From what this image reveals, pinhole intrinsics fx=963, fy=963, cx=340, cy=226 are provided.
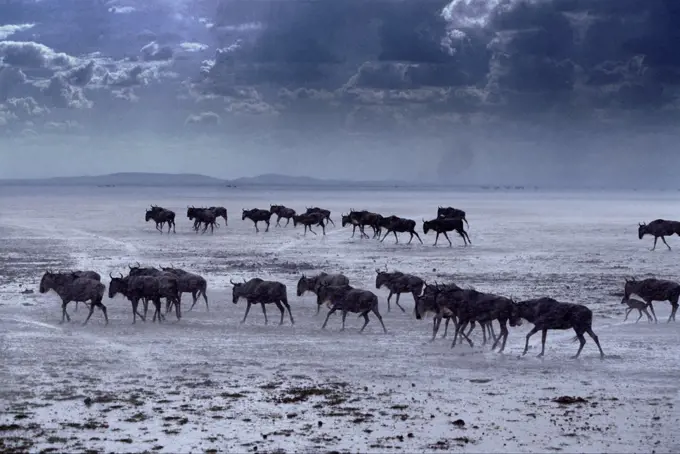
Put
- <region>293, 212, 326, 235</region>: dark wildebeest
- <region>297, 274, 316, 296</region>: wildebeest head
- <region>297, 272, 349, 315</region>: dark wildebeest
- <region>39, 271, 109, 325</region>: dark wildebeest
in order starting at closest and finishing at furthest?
<region>39, 271, 109, 325</region>: dark wildebeest → <region>297, 272, 349, 315</region>: dark wildebeest → <region>297, 274, 316, 296</region>: wildebeest head → <region>293, 212, 326, 235</region>: dark wildebeest

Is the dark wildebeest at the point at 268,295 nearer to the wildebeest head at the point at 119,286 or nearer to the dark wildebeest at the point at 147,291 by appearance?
the dark wildebeest at the point at 147,291

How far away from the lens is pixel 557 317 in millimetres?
15930

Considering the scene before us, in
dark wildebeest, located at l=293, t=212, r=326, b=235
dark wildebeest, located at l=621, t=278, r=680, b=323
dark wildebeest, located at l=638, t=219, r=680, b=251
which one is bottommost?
dark wildebeest, located at l=621, t=278, r=680, b=323

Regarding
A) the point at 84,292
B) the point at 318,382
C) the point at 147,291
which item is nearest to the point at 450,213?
the point at 147,291

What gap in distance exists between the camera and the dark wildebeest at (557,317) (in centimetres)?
1580

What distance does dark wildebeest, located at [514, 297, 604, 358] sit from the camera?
51.9 feet

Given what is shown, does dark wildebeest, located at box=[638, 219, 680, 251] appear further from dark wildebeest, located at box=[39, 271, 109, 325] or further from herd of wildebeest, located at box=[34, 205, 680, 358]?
dark wildebeest, located at box=[39, 271, 109, 325]

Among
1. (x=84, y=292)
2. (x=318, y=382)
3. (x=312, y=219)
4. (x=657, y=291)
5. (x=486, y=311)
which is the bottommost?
(x=318, y=382)

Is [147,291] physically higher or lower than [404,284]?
lower

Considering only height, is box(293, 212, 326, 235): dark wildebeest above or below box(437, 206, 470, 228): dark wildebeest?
below

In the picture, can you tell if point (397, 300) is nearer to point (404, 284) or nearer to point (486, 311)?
point (404, 284)

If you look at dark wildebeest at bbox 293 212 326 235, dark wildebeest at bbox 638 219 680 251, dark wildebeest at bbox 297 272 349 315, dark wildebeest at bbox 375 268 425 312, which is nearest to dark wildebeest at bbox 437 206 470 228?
dark wildebeest at bbox 293 212 326 235

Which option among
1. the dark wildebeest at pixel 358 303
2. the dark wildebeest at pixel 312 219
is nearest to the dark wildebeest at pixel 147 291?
the dark wildebeest at pixel 358 303

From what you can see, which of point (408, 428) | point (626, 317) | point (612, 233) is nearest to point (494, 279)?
point (626, 317)
